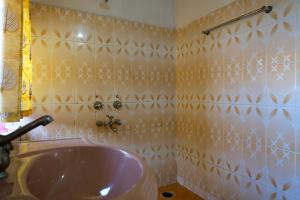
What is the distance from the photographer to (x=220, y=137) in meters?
1.61

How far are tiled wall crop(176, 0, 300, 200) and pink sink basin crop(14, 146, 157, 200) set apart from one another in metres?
0.96

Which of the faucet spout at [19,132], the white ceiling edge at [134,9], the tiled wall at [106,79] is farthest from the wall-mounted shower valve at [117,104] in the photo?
the faucet spout at [19,132]

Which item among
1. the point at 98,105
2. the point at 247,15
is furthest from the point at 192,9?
the point at 98,105

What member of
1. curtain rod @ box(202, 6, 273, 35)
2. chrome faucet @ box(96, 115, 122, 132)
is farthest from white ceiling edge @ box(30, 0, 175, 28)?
chrome faucet @ box(96, 115, 122, 132)

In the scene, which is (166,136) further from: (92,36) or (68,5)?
(68,5)

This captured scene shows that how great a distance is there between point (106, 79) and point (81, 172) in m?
1.04

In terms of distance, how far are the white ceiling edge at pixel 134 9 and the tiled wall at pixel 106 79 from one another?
5 cm

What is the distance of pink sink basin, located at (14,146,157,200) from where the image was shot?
0.71 metres

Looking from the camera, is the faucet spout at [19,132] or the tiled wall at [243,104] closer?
the faucet spout at [19,132]

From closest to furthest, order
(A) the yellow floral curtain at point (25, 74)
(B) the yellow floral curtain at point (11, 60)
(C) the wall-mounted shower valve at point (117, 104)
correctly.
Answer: (B) the yellow floral curtain at point (11, 60)
(A) the yellow floral curtain at point (25, 74)
(C) the wall-mounted shower valve at point (117, 104)

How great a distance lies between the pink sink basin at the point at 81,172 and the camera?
2.33ft

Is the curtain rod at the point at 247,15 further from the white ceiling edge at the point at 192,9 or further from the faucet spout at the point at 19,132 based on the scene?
the faucet spout at the point at 19,132

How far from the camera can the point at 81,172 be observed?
0.88m

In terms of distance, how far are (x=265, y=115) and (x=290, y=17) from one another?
606 mm
